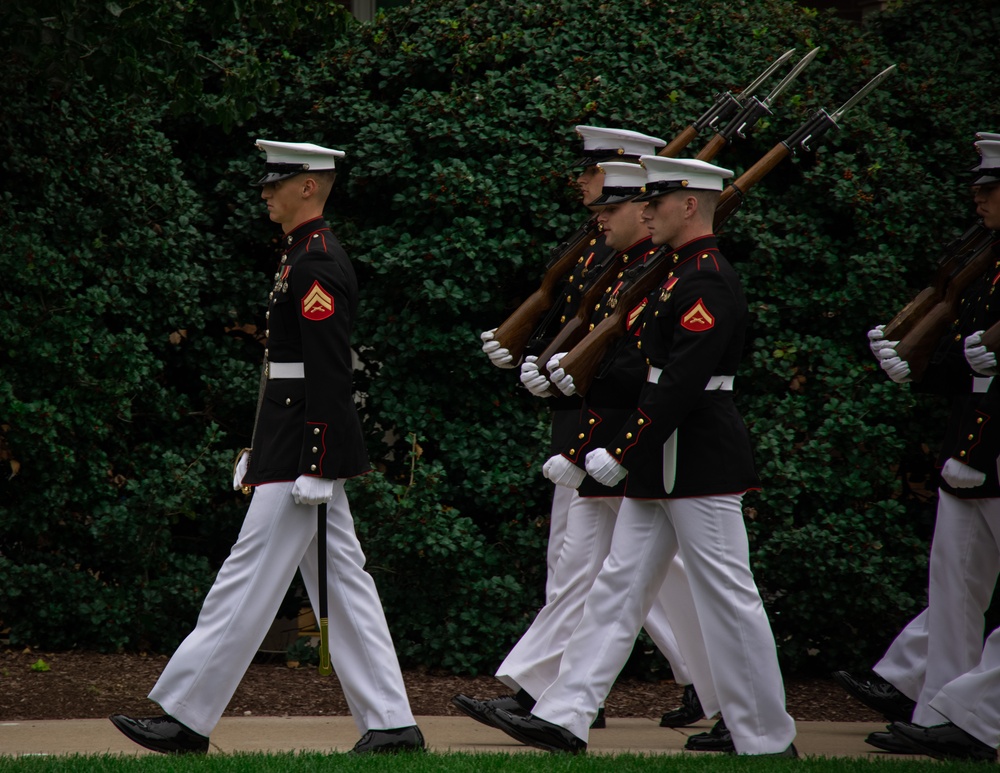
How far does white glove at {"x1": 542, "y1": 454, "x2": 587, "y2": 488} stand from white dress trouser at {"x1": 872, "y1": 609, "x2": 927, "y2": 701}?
1.65 meters

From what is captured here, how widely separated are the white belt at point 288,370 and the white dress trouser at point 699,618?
1325 millimetres

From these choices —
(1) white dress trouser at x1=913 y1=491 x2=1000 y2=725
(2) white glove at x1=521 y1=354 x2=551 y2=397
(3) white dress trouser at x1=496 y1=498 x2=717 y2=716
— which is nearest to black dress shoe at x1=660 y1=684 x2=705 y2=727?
(3) white dress trouser at x1=496 y1=498 x2=717 y2=716

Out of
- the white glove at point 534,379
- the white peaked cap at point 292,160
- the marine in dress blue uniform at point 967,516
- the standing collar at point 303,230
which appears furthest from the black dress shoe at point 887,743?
the white peaked cap at point 292,160

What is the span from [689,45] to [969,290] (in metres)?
2.73

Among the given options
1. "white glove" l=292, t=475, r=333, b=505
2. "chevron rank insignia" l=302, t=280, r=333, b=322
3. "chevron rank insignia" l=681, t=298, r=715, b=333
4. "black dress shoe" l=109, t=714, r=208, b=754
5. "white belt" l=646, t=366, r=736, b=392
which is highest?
"chevron rank insignia" l=302, t=280, r=333, b=322

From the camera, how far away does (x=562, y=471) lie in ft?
18.6

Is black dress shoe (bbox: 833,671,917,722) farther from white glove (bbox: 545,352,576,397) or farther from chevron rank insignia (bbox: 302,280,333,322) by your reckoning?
chevron rank insignia (bbox: 302,280,333,322)

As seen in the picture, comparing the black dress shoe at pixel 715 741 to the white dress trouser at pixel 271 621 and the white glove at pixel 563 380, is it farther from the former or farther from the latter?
the white glove at pixel 563 380

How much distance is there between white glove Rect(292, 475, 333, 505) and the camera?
5062 mm

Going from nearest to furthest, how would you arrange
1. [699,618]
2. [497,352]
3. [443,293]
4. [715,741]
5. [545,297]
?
[699,618] → [715,741] → [497,352] → [545,297] → [443,293]

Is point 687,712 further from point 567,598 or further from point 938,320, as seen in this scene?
point 938,320

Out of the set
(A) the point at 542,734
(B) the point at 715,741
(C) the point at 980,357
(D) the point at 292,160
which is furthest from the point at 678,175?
(B) the point at 715,741

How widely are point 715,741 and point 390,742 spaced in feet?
4.47

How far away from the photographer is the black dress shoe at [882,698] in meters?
6.20
